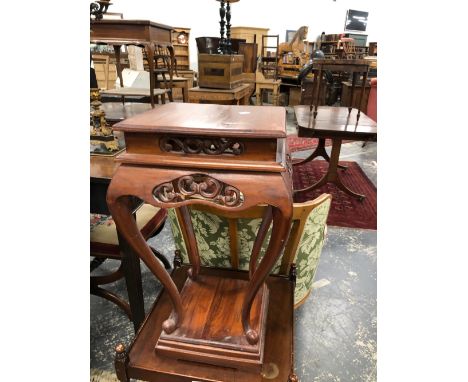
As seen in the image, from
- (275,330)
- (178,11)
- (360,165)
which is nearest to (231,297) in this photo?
(275,330)

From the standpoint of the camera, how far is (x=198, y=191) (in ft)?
2.18

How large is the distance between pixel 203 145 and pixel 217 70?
288 centimetres

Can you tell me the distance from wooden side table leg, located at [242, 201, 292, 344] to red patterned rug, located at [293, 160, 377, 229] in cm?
162

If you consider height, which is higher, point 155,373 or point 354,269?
point 155,373

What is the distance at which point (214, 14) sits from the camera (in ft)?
22.1

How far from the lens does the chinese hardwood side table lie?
2.09 feet

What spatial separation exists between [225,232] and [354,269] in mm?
1089

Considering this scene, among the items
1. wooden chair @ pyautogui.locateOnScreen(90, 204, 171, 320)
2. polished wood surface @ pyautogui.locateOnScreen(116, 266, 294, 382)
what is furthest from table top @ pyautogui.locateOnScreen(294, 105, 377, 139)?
polished wood surface @ pyautogui.locateOnScreen(116, 266, 294, 382)

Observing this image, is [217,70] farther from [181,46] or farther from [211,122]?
[181,46]

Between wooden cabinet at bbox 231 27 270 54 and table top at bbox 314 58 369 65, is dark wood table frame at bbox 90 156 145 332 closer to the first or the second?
table top at bbox 314 58 369 65

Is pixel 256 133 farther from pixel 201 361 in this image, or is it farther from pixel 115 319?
pixel 115 319

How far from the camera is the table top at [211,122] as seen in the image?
24.5 inches

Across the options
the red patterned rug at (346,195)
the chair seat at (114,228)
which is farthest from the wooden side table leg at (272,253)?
the red patterned rug at (346,195)

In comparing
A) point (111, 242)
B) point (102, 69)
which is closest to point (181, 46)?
point (102, 69)
